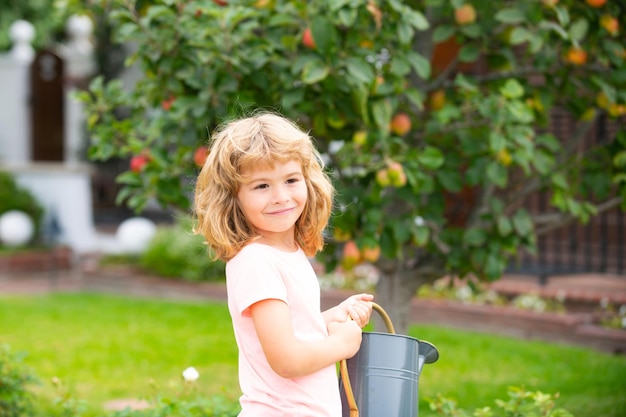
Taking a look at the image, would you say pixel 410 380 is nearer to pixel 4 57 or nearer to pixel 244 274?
pixel 244 274

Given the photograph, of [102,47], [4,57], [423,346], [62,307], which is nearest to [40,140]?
[4,57]

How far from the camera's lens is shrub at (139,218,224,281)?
29.1 ft

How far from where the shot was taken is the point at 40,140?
47.4ft

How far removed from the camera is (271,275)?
2.08m

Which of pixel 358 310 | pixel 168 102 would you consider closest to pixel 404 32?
pixel 168 102

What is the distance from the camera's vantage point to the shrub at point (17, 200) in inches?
434

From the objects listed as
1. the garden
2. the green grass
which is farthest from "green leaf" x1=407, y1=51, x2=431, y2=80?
the green grass

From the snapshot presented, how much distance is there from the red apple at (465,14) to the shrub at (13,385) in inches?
91.2

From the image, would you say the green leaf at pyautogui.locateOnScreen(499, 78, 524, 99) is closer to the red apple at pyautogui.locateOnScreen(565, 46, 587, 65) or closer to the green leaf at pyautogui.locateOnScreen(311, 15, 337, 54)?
the red apple at pyautogui.locateOnScreen(565, 46, 587, 65)

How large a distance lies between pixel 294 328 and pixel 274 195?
0.31m

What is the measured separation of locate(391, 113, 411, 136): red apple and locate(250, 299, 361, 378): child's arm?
6.53 ft

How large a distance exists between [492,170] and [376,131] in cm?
51

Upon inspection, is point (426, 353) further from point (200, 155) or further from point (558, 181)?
point (558, 181)

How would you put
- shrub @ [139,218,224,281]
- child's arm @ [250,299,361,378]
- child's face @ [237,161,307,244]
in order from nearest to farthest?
child's arm @ [250,299,361,378], child's face @ [237,161,307,244], shrub @ [139,218,224,281]
